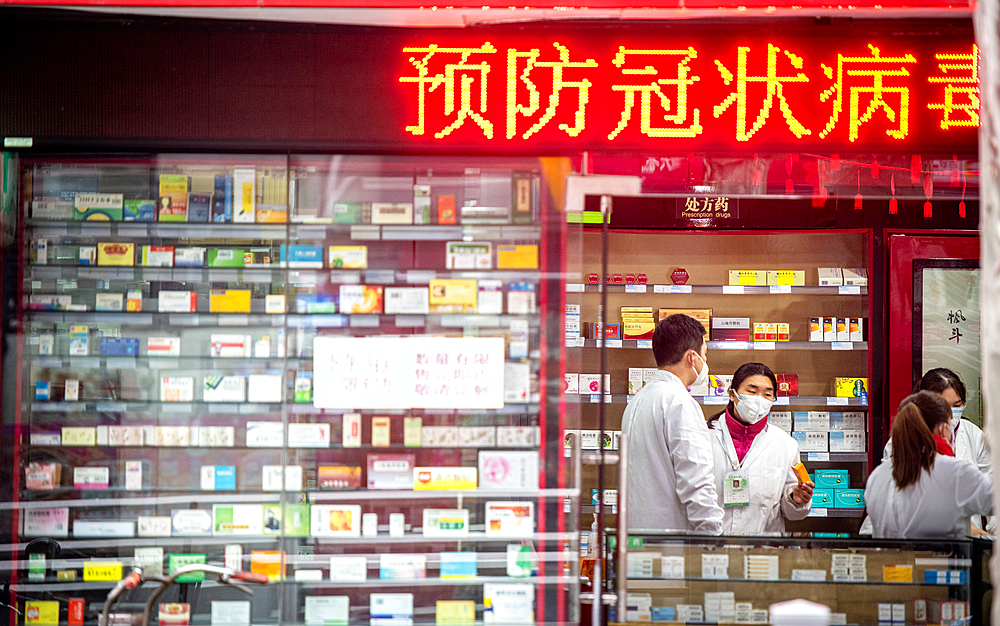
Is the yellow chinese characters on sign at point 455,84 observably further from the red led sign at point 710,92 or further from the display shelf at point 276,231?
the display shelf at point 276,231

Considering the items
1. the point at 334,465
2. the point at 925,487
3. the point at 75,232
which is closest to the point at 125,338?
the point at 75,232

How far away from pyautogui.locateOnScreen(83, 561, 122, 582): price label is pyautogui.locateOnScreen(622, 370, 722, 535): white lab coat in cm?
224

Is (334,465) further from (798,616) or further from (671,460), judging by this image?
(798,616)

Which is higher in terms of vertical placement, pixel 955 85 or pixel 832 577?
pixel 955 85

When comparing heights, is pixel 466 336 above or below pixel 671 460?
above

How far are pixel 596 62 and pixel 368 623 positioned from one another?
245 centimetres

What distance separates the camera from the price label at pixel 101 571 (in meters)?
3.40

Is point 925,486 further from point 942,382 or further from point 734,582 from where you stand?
point 942,382

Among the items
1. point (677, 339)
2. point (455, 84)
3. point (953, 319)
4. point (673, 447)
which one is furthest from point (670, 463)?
point (953, 319)

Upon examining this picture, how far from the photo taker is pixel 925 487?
3.50 m

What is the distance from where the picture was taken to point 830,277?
18.1ft

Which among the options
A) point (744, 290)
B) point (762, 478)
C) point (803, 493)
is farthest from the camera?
point (744, 290)

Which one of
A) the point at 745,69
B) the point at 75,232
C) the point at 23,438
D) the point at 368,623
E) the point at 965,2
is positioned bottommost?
the point at 368,623

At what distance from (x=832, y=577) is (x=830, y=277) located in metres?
2.74
